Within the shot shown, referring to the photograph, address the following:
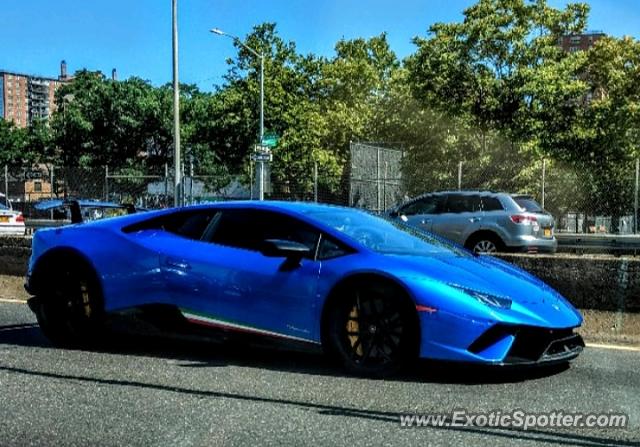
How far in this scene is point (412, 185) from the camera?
27.2 m

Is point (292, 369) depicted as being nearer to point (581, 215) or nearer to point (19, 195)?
point (581, 215)

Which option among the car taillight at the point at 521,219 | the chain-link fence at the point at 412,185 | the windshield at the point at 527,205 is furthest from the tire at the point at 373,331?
the chain-link fence at the point at 412,185

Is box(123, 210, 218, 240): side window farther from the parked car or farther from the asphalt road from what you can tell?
the parked car

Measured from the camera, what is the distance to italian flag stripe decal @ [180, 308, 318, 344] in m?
5.68

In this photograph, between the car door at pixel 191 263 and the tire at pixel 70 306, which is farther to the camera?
the tire at pixel 70 306

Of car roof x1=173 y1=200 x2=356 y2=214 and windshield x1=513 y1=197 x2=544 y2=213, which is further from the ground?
car roof x1=173 y1=200 x2=356 y2=214

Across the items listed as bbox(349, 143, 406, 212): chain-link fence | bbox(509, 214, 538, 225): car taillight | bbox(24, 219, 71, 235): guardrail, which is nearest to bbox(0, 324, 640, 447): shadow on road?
bbox(509, 214, 538, 225): car taillight

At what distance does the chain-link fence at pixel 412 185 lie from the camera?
2248 cm

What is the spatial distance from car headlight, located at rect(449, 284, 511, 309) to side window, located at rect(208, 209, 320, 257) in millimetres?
1298

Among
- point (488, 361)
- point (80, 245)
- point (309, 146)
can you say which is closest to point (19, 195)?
point (309, 146)

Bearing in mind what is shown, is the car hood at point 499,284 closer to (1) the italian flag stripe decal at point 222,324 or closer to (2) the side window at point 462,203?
(1) the italian flag stripe decal at point 222,324

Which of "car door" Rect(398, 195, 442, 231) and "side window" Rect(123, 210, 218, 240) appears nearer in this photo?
"side window" Rect(123, 210, 218, 240)

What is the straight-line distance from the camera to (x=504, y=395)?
4.99m

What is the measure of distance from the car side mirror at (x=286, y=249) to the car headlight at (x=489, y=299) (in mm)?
1172
